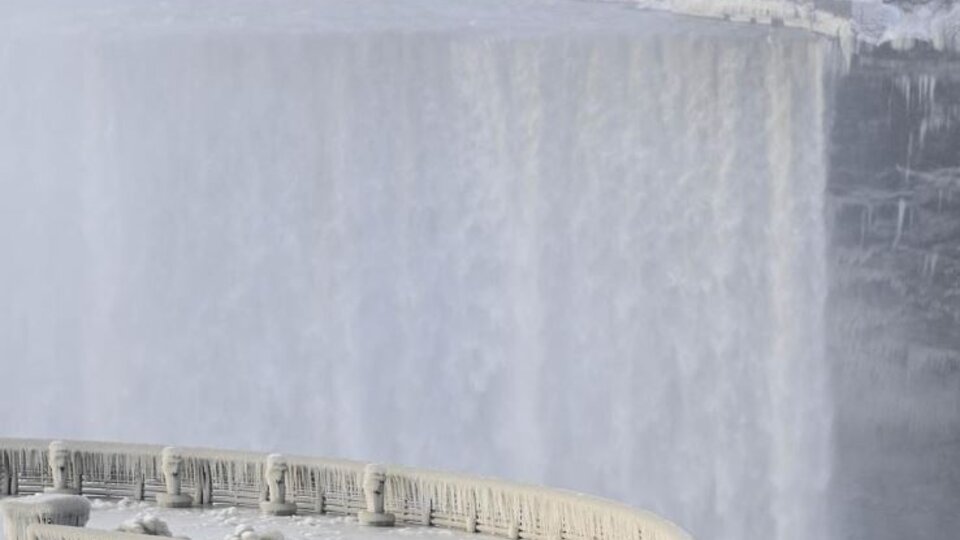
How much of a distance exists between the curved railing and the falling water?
1156cm

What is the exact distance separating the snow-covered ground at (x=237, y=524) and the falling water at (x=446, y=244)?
38.9ft

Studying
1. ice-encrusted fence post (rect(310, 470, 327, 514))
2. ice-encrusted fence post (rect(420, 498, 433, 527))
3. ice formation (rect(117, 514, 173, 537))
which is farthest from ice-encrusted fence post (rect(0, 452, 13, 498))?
ice-encrusted fence post (rect(420, 498, 433, 527))

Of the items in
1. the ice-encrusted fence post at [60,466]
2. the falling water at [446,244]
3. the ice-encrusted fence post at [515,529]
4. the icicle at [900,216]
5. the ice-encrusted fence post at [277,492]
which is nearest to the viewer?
the ice-encrusted fence post at [515,529]

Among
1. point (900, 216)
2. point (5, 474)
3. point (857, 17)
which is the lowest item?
point (5, 474)

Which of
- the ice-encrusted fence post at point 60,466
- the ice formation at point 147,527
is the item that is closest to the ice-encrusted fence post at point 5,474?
the ice-encrusted fence post at point 60,466

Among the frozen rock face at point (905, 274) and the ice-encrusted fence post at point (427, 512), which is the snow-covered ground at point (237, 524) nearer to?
the ice-encrusted fence post at point (427, 512)

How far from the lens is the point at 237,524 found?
11.9 metres

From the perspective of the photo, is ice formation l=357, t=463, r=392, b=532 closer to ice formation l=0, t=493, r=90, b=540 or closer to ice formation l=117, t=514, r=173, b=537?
ice formation l=117, t=514, r=173, b=537

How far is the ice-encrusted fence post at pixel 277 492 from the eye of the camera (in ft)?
39.7

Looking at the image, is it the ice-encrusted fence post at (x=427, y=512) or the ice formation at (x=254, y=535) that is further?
the ice-encrusted fence post at (x=427, y=512)

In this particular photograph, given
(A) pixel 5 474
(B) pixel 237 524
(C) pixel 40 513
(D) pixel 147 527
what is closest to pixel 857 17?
(A) pixel 5 474

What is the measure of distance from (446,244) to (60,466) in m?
12.2

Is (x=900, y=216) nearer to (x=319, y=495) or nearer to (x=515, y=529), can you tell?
(x=319, y=495)

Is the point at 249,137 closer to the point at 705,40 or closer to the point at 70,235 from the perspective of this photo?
the point at 70,235
